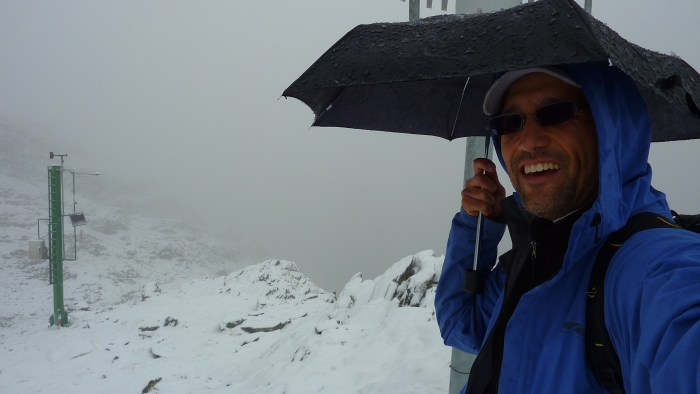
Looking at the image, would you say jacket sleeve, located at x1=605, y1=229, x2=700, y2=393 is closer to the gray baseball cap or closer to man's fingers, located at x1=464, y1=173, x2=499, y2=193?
the gray baseball cap

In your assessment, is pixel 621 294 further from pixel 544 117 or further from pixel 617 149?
pixel 544 117

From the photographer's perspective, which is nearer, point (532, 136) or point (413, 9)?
point (532, 136)

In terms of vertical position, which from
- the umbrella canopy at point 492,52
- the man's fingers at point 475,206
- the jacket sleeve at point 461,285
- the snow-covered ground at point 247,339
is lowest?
the snow-covered ground at point 247,339

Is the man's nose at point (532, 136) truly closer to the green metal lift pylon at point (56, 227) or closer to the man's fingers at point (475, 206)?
the man's fingers at point (475, 206)

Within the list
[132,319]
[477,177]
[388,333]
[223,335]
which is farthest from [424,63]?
[132,319]

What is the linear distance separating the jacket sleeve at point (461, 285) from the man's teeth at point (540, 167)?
59 centimetres

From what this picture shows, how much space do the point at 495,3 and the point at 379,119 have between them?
1094mm

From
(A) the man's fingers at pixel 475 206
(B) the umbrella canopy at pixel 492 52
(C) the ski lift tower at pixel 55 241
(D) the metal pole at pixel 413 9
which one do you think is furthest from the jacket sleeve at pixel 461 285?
(C) the ski lift tower at pixel 55 241

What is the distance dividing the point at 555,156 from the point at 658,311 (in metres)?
0.58

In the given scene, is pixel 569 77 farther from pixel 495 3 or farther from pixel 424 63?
pixel 495 3

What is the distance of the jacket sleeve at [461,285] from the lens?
1869 millimetres

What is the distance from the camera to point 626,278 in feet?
3.04

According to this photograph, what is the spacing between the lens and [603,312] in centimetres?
97

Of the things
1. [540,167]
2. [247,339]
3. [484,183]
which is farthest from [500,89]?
[247,339]
